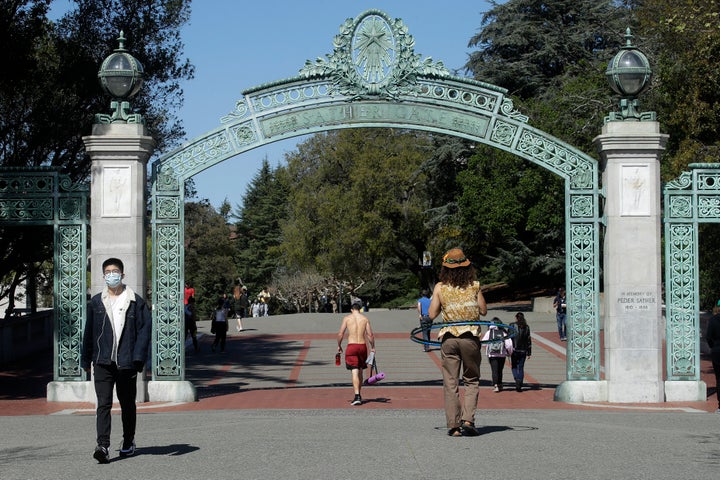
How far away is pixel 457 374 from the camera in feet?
33.5

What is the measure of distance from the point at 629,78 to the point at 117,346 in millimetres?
9167

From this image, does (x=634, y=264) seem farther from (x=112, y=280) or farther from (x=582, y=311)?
(x=112, y=280)

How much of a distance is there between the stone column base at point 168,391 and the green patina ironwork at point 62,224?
3.40 ft

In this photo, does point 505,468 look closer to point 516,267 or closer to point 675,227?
point 675,227

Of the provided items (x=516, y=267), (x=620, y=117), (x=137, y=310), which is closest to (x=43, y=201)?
(x=137, y=310)

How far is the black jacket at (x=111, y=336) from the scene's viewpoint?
29.5ft

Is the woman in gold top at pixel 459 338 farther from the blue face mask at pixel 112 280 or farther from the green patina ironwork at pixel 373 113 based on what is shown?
the green patina ironwork at pixel 373 113

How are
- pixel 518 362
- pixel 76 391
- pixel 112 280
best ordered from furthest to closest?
pixel 518 362
pixel 76 391
pixel 112 280

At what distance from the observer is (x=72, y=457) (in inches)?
358

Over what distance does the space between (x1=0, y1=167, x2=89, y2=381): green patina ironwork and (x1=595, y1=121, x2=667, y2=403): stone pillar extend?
24.6 feet

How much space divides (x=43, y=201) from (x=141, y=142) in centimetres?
177

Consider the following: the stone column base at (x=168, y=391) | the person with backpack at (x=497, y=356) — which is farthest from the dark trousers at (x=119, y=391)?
the person with backpack at (x=497, y=356)

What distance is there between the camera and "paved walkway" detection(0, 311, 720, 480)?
27.3 feet

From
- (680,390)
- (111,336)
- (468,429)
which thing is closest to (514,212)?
(680,390)
